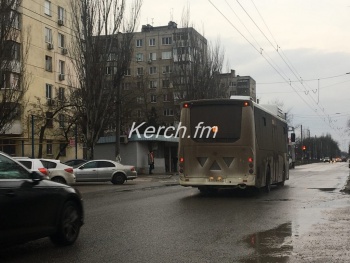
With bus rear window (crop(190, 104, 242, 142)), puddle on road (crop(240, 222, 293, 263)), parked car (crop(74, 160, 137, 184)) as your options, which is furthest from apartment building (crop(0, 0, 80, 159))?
puddle on road (crop(240, 222, 293, 263))

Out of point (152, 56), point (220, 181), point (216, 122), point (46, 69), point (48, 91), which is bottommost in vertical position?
point (220, 181)

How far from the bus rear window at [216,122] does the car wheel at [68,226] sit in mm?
8072

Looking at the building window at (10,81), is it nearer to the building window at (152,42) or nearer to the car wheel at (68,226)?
the car wheel at (68,226)

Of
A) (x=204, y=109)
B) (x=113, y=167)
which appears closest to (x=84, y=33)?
(x=113, y=167)

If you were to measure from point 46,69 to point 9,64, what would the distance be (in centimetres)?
2248

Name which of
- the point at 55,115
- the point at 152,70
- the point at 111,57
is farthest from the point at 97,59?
the point at 152,70

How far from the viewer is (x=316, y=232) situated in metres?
8.51

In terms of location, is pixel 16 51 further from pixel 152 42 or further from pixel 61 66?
pixel 152 42

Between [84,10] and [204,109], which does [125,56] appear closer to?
[84,10]

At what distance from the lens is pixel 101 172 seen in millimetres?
23906

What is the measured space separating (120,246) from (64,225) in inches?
37.1

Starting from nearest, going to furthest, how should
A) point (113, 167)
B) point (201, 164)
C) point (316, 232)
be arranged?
point (316, 232) → point (201, 164) → point (113, 167)

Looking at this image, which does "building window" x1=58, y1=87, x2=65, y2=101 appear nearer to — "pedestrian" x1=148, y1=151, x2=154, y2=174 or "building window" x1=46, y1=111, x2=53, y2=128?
"building window" x1=46, y1=111, x2=53, y2=128

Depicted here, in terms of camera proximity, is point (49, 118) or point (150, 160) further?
point (150, 160)
